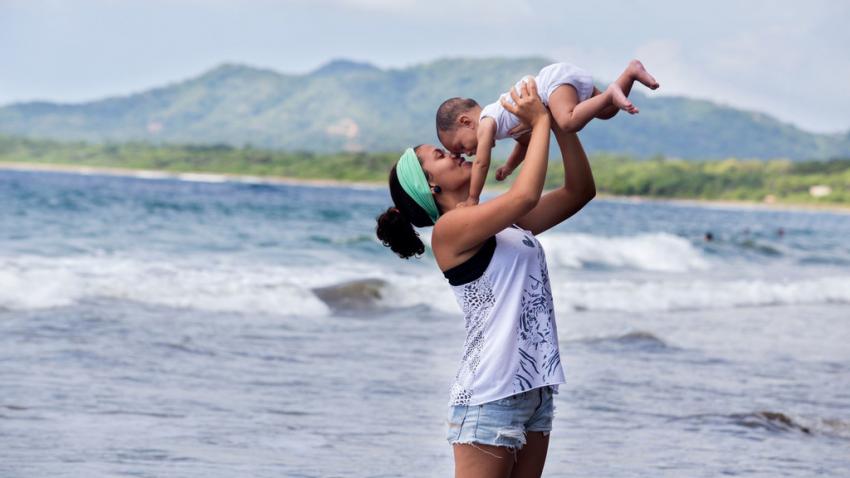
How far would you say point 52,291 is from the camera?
15.0m

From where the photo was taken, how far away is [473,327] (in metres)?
3.63

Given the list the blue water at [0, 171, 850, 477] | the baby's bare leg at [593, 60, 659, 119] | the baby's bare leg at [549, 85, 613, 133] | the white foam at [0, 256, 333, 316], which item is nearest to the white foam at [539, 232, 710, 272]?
the blue water at [0, 171, 850, 477]

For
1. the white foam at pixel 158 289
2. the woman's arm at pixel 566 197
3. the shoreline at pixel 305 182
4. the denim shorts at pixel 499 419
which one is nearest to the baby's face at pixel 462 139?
the woman's arm at pixel 566 197

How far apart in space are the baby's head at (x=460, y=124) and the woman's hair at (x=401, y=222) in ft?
0.70

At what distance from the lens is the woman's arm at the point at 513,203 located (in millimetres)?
3447

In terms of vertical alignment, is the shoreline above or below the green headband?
below

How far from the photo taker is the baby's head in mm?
3631

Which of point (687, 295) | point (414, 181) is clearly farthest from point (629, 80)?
point (687, 295)

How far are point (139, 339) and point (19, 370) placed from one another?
2.17 metres

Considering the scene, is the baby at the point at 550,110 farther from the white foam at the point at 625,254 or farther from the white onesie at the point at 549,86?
the white foam at the point at 625,254

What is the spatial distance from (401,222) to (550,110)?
2.11ft

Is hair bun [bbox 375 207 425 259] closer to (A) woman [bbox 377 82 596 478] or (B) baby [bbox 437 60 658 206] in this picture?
(A) woman [bbox 377 82 596 478]

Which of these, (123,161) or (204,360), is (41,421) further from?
(123,161)

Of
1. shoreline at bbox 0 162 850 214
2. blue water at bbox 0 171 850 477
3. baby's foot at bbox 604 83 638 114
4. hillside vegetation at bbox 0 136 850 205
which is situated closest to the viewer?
baby's foot at bbox 604 83 638 114
